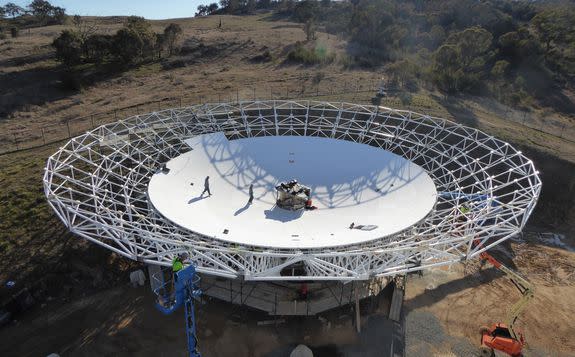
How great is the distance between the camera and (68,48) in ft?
328

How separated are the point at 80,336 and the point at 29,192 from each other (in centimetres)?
2511

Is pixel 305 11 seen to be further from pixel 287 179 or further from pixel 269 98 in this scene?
pixel 287 179

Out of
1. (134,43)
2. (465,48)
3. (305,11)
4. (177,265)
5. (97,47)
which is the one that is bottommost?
(177,265)

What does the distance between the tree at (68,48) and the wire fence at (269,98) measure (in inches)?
1178

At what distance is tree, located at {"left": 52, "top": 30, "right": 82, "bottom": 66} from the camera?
100 m

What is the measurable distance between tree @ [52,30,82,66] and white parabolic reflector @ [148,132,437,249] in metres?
68.5

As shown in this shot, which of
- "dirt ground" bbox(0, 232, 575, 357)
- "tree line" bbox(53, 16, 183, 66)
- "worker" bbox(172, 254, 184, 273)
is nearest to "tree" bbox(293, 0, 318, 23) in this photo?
"tree line" bbox(53, 16, 183, 66)

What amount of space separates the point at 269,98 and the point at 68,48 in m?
51.3

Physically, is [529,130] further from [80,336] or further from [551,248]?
[80,336]

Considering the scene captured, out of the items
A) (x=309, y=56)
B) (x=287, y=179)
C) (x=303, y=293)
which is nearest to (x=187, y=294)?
(x=303, y=293)

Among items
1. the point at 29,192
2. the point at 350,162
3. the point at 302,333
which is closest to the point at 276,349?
the point at 302,333

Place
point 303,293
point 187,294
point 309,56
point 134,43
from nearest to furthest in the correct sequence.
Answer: point 187,294
point 303,293
point 134,43
point 309,56

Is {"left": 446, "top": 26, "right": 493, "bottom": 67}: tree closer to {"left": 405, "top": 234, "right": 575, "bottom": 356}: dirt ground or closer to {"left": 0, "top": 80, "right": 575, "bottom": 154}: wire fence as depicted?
{"left": 0, "top": 80, "right": 575, "bottom": 154}: wire fence

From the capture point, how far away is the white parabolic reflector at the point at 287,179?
38.1 m
